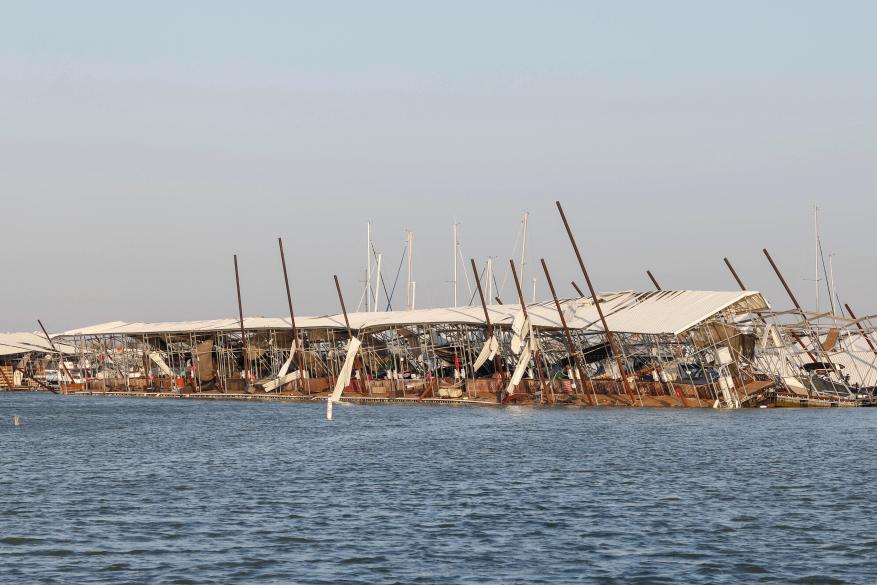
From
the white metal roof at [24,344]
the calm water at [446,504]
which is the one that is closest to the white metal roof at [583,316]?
the calm water at [446,504]

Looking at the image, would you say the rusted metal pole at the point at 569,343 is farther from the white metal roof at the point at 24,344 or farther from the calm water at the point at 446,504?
the white metal roof at the point at 24,344

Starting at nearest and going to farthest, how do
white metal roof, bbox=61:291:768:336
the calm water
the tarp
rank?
the calm water, white metal roof, bbox=61:291:768:336, the tarp

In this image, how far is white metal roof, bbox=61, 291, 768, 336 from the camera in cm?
7900

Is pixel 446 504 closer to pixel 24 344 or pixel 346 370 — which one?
pixel 346 370

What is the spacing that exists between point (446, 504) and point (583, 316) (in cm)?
5664

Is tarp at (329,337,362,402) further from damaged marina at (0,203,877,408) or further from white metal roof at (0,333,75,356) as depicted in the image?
white metal roof at (0,333,75,356)

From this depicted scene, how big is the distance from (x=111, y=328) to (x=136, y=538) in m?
101

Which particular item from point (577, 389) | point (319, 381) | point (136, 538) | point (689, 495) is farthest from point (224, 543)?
point (319, 381)

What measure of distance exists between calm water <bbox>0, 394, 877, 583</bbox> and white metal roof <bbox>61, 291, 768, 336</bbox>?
1128cm

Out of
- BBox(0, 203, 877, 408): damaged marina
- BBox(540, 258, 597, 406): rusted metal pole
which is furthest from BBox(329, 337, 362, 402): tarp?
BBox(540, 258, 597, 406): rusted metal pole

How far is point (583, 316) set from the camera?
92.9 m

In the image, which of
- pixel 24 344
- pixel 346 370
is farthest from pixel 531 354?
pixel 24 344

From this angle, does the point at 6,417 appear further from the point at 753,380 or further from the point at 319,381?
the point at 753,380

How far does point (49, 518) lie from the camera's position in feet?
113
